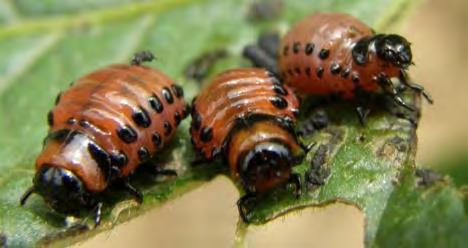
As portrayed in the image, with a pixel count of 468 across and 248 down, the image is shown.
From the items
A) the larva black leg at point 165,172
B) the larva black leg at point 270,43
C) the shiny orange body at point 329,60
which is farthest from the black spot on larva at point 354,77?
the larva black leg at point 165,172

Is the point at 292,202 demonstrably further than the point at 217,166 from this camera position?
No

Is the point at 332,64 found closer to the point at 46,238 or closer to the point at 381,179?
the point at 381,179

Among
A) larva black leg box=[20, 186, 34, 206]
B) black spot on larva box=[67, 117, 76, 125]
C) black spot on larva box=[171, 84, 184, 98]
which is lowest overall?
larva black leg box=[20, 186, 34, 206]

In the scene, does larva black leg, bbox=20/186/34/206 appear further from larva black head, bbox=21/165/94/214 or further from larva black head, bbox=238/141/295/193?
larva black head, bbox=238/141/295/193

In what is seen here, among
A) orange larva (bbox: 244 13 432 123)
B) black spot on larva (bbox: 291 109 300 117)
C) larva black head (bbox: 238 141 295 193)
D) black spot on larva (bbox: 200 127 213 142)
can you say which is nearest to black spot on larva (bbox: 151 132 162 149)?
black spot on larva (bbox: 200 127 213 142)

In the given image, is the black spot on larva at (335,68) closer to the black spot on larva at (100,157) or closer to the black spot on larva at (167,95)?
the black spot on larva at (167,95)

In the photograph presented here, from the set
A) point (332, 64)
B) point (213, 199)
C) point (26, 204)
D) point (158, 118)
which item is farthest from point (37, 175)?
point (213, 199)
